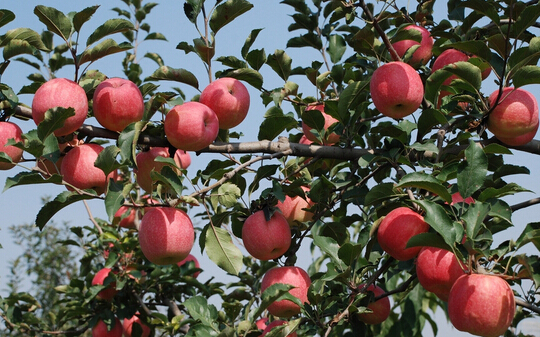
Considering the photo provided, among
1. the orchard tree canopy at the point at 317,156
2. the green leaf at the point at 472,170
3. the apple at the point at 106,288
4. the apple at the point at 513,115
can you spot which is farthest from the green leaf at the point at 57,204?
the apple at the point at 106,288

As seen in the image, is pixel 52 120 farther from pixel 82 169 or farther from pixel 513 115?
pixel 513 115

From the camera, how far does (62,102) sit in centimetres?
179

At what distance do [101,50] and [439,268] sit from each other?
57.3 inches

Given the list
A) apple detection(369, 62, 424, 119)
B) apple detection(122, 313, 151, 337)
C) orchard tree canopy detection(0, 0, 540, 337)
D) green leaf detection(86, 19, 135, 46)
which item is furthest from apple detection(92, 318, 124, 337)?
apple detection(369, 62, 424, 119)

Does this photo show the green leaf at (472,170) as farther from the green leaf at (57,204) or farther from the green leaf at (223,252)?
the green leaf at (57,204)

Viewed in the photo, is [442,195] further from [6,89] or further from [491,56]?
[6,89]

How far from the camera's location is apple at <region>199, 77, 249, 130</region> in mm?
2070

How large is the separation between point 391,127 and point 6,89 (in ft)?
4.92

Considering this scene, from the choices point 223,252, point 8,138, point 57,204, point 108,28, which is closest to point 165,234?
point 223,252

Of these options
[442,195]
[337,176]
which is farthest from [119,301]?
[442,195]

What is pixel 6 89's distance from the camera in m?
1.89

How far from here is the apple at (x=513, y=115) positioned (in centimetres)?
201

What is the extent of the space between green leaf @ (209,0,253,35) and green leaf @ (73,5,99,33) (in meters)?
0.48

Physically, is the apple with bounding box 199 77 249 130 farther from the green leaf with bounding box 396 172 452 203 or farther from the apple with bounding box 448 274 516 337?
the apple with bounding box 448 274 516 337
